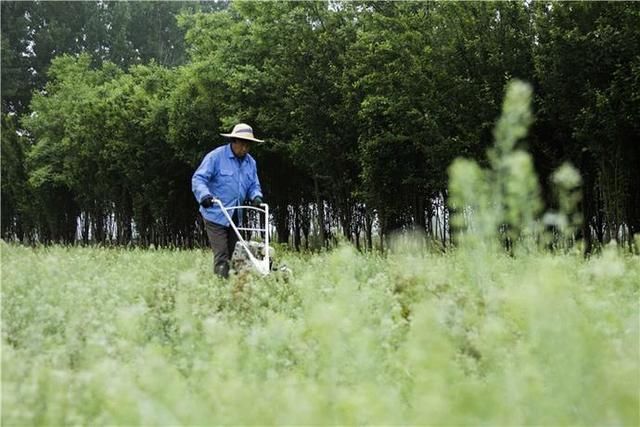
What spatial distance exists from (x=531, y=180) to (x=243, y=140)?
303 inches

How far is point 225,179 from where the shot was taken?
11102 mm

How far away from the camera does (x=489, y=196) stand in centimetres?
462

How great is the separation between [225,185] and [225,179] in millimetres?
91

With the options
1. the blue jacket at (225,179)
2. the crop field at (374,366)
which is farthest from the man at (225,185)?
the crop field at (374,366)

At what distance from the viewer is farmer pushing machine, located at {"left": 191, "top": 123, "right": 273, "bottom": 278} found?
10.5 meters

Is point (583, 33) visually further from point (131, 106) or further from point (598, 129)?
point (131, 106)

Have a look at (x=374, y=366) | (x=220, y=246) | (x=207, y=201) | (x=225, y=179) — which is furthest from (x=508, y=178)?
(x=225, y=179)

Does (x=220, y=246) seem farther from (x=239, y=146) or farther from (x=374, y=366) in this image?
(x=374, y=366)

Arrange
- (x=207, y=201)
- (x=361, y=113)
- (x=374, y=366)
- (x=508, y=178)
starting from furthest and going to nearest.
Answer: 1. (x=361, y=113)
2. (x=207, y=201)
3. (x=508, y=178)
4. (x=374, y=366)

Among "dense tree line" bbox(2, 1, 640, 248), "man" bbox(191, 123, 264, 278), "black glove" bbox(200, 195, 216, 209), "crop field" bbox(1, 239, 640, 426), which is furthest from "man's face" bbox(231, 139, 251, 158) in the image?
"dense tree line" bbox(2, 1, 640, 248)

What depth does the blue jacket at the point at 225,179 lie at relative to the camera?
10.9 m

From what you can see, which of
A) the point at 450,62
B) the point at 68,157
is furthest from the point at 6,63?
the point at 450,62

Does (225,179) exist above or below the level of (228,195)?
above

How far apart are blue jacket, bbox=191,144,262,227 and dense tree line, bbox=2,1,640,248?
30.9ft
